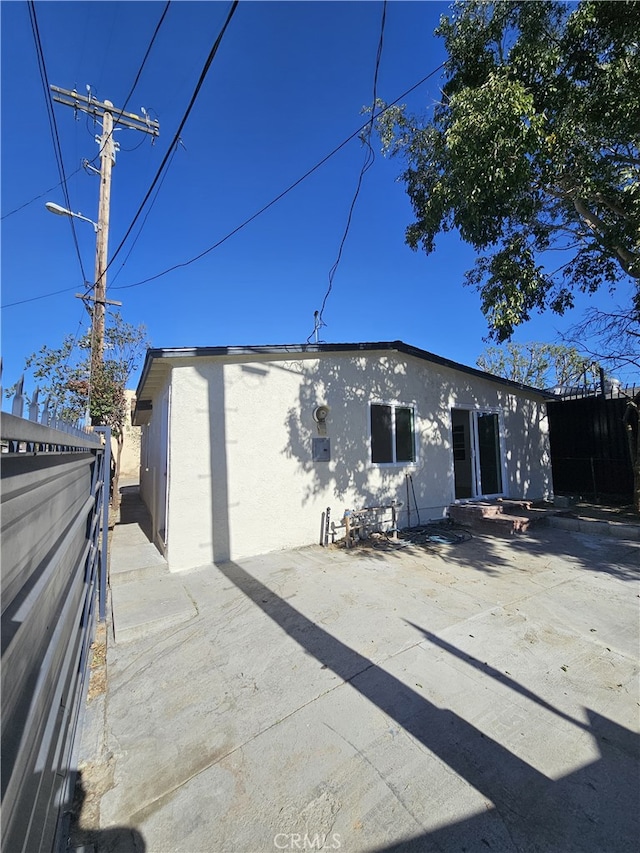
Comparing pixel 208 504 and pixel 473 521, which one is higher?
pixel 208 504

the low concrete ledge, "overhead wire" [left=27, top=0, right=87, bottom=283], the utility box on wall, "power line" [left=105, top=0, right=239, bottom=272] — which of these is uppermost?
"overhead wire" [left=27, top=0, right=87, bottom=283]

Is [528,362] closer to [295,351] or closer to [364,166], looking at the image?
[364,166]

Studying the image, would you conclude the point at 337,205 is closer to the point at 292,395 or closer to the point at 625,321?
the point at 292,395

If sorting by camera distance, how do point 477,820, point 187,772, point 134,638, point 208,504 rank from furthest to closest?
point 208,504
point 134,638
point 187,772
point 477,820

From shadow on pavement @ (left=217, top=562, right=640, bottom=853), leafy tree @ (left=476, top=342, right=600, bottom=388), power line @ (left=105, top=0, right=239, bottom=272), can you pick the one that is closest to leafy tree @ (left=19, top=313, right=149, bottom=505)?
power line @ (left=105, top=0, right=239, bottom=272)

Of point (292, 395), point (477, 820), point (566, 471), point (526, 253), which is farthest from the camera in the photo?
point (566, 471)

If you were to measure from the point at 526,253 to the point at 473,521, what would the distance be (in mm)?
5353

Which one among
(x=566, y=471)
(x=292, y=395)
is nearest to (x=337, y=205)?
(x=292, y=395)

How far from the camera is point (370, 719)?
2.34 metres

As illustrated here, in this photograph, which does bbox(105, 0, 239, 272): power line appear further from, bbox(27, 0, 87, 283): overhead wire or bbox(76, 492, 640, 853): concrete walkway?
bbox(76, 492, 640, 853): concrete walkway

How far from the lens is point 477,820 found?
66.4 inches

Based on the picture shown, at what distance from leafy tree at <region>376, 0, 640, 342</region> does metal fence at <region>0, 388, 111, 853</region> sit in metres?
6.59

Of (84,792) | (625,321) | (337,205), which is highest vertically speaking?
(337,205)

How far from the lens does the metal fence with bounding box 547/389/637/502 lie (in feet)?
33.4
